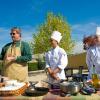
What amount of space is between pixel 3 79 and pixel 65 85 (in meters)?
1.05

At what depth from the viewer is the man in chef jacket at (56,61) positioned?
5.88 meters

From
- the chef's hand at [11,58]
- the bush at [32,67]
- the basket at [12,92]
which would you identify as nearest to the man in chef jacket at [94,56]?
the chef's hand at [11,58]

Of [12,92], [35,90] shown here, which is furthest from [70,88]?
[12,92]

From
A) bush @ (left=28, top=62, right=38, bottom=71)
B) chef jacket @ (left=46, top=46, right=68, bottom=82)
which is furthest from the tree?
chef jacket @ (left=46, top=46, right=68, bottom=82)

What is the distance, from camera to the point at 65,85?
4.13m

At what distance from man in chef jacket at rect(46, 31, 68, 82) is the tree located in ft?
88.3

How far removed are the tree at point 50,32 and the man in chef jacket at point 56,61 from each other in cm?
2693

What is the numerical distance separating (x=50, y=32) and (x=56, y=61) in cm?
2720

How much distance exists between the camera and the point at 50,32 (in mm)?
33219

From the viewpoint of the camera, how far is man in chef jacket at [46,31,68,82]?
5.88 m

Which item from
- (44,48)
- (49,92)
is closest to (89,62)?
(49,92)

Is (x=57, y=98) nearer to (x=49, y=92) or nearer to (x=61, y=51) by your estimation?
(x=49, y=92)

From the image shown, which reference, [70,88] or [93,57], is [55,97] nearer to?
[70,88]

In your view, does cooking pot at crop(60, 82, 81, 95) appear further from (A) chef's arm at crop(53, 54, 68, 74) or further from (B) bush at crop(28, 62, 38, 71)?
(B) bush at crop(28, 62, 38, 71)
